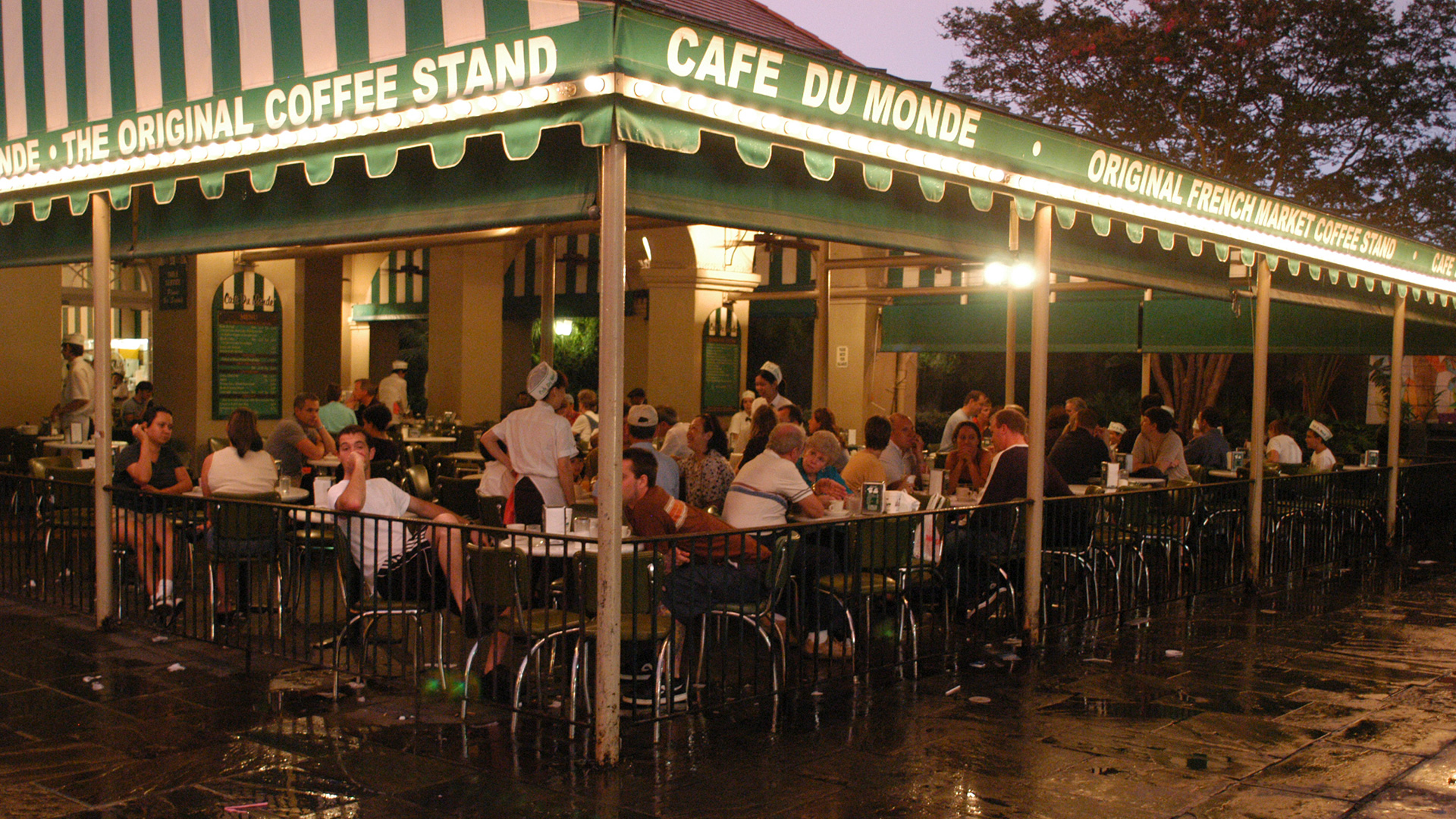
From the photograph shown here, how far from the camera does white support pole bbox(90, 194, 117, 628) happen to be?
768 centimetres

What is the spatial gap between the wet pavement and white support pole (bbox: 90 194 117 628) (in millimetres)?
301

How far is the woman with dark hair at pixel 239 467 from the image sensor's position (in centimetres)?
779

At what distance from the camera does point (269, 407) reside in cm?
1582

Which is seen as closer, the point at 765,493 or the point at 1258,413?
the point at 765,493

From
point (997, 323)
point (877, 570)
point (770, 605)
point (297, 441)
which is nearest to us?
point (770, 605)

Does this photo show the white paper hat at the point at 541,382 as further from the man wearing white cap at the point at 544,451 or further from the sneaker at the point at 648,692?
the sneaker at the point at 648,692

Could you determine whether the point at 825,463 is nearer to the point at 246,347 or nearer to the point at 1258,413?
the point at 1258,413

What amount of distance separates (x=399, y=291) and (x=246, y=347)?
9.79 m

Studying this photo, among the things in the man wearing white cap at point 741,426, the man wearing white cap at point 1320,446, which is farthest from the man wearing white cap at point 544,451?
the man wearing white cap at point 1320,446

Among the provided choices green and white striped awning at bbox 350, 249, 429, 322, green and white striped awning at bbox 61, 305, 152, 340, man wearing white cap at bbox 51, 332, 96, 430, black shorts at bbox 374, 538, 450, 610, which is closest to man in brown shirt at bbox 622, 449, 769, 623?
black shorts at bbox 374, 538, 450, 610

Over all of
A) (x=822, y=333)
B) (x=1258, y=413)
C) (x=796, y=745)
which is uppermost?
(x=822, y=333)

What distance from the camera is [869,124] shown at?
586 cm

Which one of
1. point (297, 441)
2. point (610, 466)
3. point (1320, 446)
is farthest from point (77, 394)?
point (1320, 446)

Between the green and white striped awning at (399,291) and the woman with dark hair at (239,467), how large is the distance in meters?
16.6
